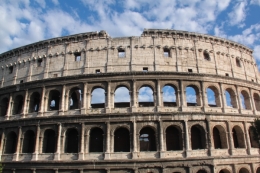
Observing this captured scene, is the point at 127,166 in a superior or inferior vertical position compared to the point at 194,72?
inferior

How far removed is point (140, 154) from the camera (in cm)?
1822

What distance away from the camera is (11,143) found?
22.0 m

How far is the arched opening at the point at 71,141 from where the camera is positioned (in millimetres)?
19891

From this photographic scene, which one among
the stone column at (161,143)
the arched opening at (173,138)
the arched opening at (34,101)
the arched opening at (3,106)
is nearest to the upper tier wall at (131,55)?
the arched opening at (34,101)

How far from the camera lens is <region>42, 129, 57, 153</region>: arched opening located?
804 inches

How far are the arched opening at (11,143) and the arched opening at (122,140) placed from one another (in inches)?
396

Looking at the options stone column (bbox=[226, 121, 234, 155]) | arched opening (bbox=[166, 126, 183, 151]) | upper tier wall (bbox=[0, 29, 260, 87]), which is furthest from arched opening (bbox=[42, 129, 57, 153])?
stone column (bbox=[226, 121, 234, 155])


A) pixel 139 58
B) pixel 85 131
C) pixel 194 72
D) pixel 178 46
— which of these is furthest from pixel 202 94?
pixel 85 131

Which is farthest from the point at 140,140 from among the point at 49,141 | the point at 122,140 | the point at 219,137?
the point at 49,141

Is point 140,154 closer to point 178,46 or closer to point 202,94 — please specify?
point 202,94

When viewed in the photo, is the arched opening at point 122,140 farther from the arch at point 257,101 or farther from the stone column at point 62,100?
the arch at point 257,101

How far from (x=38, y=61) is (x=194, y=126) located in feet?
52.9

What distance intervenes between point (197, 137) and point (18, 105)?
17.5 m

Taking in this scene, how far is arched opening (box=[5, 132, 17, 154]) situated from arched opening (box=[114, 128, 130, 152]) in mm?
10048
